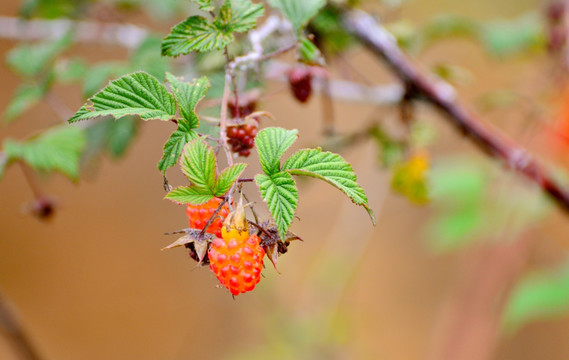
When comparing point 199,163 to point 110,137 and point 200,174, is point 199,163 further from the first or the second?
point 110,137

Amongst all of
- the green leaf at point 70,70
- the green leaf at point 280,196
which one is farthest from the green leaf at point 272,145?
the green leaf at point 70,70

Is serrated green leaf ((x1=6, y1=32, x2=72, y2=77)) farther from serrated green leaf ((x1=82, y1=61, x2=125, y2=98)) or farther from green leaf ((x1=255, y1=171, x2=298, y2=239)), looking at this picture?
green leaf ((x1=255, y1=171, x2=298, y2=239))

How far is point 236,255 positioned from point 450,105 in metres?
0.58

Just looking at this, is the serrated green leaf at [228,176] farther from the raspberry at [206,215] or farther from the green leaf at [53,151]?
the green leaf at [53,151]

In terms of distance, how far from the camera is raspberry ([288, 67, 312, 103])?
0.58 metres

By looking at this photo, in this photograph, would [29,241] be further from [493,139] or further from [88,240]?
[493,139]

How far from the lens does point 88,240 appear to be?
1.83 m

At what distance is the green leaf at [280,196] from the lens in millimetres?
359

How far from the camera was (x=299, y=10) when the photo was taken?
51 cm

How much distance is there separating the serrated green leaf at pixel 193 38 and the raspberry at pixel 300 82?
Answer: 0.50ft

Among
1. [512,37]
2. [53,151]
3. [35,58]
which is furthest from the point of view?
[512,37]

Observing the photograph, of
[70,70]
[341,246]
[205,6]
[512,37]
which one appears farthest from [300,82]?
[341,246]

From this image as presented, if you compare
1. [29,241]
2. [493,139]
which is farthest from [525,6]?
[29,241]

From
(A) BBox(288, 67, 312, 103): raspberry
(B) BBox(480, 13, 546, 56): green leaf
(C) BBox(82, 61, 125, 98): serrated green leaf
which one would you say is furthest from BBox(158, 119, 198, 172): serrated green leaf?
(B) BBox(480, 13, 546, 56): green leaf
